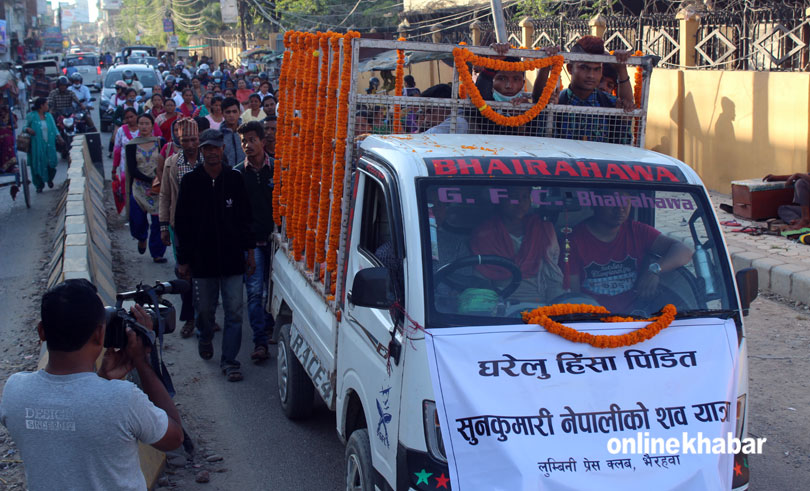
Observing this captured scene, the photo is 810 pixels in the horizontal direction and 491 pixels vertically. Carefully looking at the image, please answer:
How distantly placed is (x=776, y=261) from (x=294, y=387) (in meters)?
5.68

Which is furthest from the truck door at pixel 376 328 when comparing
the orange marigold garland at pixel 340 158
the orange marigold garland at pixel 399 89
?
the orange marigold garland at pixel 399 89

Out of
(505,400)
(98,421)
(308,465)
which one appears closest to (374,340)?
(505,400)

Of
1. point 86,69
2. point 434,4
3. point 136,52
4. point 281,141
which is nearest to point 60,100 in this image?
point 434,4

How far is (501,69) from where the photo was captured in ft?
15.5

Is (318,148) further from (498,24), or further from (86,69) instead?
(86,69)

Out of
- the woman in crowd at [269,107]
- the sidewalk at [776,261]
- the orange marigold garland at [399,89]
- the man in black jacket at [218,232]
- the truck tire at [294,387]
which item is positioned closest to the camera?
the orange marigold garland at [399,89]

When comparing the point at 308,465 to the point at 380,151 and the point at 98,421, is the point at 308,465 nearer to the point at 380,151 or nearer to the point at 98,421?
the point at 380,151

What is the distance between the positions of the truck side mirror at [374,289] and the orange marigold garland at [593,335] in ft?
1.80

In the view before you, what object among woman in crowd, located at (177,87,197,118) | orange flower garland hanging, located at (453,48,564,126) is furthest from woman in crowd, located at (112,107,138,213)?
orange flower garland hanging, located at (453,48,564,126)

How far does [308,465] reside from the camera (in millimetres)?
4859

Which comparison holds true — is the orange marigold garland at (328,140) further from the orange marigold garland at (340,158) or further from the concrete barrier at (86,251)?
the concrete barrier at (86,251)

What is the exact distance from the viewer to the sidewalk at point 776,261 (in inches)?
309

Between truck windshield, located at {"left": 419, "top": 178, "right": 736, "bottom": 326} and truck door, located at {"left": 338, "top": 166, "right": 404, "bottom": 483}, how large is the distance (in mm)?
237

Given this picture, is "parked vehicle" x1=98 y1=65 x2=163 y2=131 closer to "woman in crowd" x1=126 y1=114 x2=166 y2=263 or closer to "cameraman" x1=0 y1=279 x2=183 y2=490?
"woman in crowd" x1=126 y1=114 x2=166 y2=263
